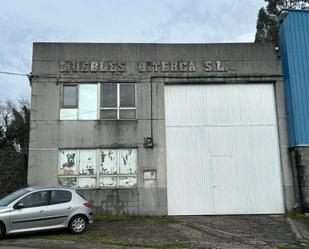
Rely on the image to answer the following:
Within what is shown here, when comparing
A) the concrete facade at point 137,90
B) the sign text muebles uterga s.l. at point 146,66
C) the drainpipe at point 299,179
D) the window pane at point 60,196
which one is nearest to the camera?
the window pane at point 60,196

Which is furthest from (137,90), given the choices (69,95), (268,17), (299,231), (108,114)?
(268,17)

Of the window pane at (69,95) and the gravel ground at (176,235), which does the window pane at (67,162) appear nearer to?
the window pane at (69,95)

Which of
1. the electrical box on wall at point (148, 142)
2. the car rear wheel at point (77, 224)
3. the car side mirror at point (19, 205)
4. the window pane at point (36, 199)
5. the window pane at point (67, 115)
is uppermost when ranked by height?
the window pane at point (67, 115)

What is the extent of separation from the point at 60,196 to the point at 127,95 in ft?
20.1

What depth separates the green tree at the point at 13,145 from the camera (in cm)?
2252

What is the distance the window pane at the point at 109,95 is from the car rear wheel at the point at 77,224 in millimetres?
5875

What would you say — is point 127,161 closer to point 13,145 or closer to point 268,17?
point 13,145

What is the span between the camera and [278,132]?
54.5 feet

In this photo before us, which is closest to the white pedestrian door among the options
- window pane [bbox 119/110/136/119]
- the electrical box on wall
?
the electrical box on wall

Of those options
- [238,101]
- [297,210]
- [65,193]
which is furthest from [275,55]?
[65,193]

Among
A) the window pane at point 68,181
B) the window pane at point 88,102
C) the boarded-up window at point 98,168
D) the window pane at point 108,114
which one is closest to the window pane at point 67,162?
the boarded-up window at point 98,168

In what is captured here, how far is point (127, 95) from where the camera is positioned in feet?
55.0

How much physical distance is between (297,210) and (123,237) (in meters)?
7.85

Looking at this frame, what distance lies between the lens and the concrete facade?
1584cm
